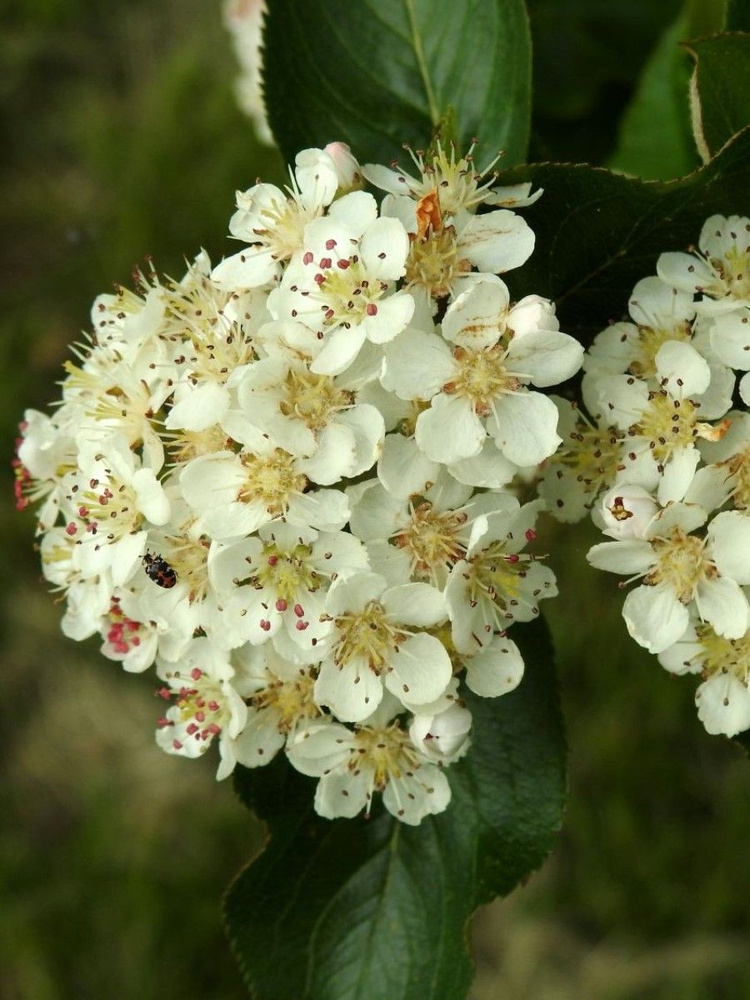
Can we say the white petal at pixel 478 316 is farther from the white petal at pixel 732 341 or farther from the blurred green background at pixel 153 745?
→ the blurred green background at pixel 153 745

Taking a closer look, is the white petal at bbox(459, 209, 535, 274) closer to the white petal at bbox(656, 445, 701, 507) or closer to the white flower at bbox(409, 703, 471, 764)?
the white petal at bbox(656, 445, 701, 507)

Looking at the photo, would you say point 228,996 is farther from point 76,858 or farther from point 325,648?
point 325,648

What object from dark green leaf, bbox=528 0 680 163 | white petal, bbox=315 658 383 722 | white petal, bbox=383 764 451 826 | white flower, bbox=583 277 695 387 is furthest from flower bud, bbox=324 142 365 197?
dark green leaf, bbox=528 0 680 163

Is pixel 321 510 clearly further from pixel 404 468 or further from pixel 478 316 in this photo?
pixel 478 316

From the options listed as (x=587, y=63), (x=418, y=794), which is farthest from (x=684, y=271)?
(x=587, y=63)

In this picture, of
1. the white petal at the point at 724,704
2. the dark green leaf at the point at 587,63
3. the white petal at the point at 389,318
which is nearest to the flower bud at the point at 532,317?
the white petal at the point at 389,318

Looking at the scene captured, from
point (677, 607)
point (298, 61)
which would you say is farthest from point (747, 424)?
point (298, 61)

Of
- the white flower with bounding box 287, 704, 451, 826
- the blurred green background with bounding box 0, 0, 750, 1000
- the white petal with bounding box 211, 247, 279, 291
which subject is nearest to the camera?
the white petal with bounding box 211, 247, 279, 291
